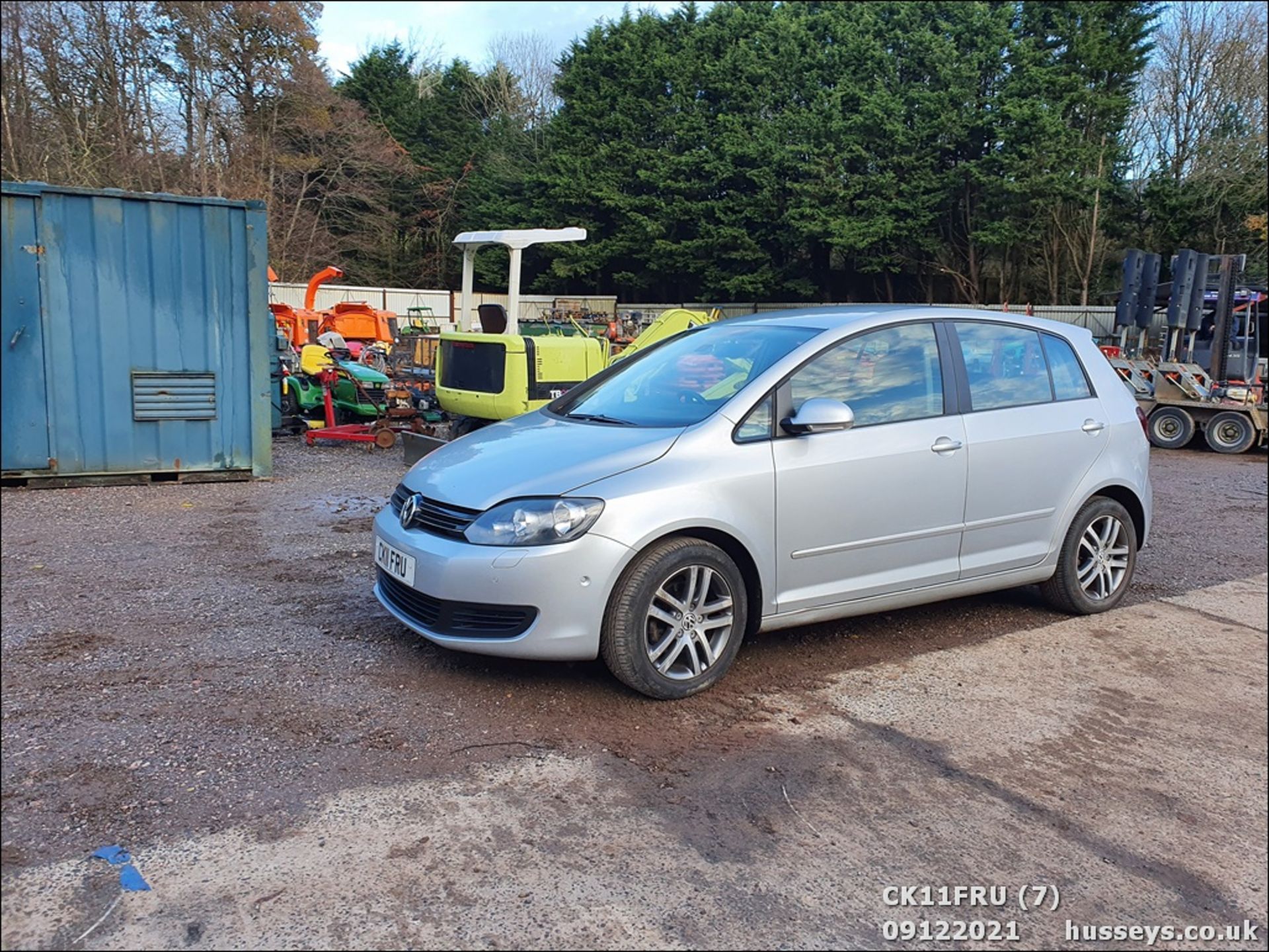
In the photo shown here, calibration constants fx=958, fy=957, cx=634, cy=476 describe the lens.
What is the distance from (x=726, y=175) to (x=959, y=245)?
30.4 feet

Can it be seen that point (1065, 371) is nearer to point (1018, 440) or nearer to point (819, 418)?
point (1018, 440)

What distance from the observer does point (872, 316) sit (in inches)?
187

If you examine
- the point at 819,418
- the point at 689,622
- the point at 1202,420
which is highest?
the point at 819,418

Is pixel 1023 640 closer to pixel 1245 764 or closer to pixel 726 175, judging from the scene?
pixel 1245 764

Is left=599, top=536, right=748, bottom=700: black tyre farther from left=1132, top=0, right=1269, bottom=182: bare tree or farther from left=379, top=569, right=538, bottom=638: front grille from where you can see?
left=1132, top=0, right=1269, bottom=182: bare tree

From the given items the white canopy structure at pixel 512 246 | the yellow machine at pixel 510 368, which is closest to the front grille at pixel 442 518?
the yellow machine at pixel 510 368

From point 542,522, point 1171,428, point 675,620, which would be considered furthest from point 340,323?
point 675,620

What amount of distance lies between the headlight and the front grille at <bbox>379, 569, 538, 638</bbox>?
0.86 feet

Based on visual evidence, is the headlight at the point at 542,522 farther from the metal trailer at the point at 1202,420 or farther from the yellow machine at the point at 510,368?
the metal trailer at the point at 1202,420

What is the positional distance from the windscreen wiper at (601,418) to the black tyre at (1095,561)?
248 cm

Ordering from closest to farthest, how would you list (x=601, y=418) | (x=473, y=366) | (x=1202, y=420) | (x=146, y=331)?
(x=601, y=418), (x=146, y=331), (x=473, y=366), (x=1202, y=420)

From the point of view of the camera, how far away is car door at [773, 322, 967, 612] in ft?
13.8

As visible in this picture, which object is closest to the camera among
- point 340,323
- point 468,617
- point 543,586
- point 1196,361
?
point 543,586

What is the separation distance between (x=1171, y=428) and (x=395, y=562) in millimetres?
14460
